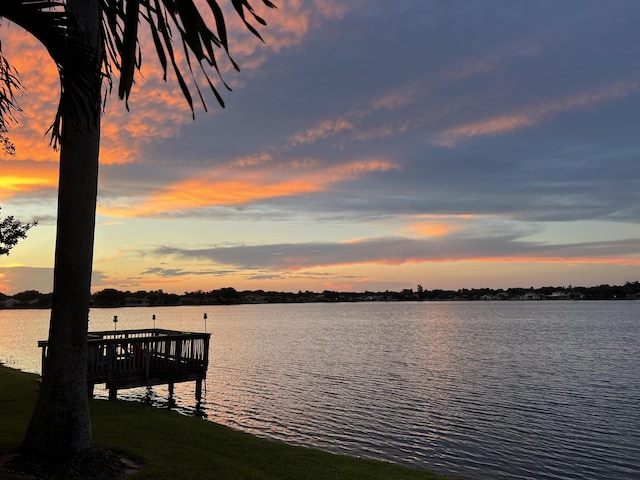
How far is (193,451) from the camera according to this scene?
11531 mm

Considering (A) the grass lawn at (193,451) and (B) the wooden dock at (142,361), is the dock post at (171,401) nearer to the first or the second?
(B) the wooden dock at (142,361)

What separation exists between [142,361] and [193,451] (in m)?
10.3

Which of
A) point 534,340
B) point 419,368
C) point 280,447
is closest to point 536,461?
point 280,447

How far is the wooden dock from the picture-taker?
19219 mm

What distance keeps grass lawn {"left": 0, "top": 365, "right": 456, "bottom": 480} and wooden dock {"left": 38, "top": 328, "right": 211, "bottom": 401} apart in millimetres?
3088

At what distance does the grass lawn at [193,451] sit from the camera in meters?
9.95

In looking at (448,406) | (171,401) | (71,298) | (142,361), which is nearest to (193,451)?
(71,298)

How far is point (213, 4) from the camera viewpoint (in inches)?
129

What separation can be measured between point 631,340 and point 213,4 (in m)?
77.3

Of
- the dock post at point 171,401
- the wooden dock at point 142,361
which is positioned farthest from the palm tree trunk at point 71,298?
the dock post at point 171,401

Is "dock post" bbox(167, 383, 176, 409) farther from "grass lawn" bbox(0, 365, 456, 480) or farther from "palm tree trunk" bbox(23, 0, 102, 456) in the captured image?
"palm tree trunk" bbox(23, 0, 102, 456)

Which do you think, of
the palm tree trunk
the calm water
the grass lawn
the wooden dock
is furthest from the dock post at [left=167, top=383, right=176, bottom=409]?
the palm tree trunk

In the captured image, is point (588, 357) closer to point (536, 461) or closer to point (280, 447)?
point (536, 461)

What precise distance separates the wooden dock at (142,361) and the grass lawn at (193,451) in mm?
3088
